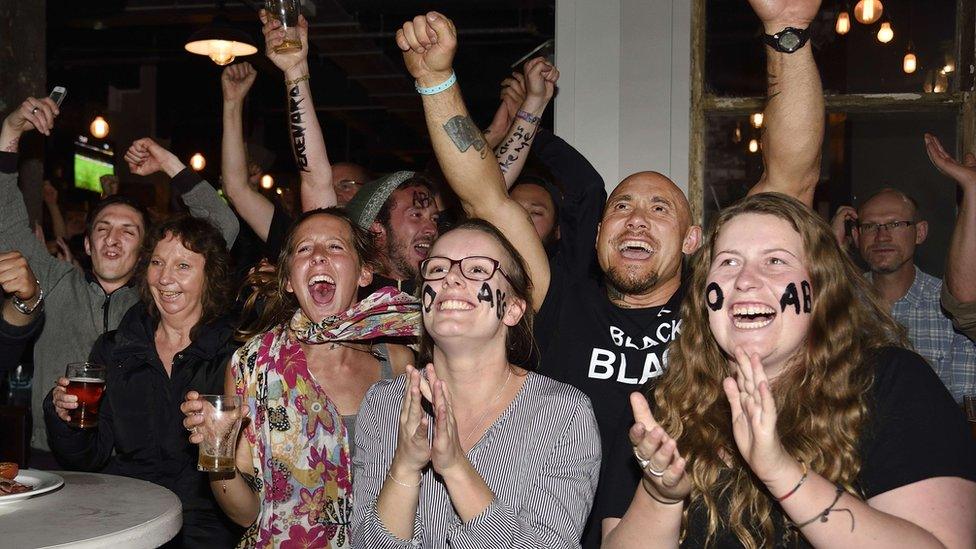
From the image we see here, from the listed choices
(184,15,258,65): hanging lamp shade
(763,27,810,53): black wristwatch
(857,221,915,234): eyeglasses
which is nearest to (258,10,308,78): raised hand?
(763,27,810,53): black wristwatch

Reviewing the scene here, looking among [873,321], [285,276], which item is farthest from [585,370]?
[285,276]

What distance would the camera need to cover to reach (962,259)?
144 inches

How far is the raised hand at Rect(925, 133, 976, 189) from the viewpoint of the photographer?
372cm

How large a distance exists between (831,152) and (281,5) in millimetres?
2584

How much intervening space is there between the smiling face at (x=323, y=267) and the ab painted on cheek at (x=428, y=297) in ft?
2.35

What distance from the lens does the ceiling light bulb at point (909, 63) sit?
4074 millimetres

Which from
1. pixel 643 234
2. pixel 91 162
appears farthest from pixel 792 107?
pixel 91 162

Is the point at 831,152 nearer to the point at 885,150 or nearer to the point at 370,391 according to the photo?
the point at 885,150

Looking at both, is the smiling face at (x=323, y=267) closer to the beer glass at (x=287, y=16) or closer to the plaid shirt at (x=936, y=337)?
the beer glass at (x=287, y=16)

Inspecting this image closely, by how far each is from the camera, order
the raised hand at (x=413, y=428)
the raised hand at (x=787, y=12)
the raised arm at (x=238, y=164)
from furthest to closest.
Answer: the raised arm at (x=238, y=164) < the raised hand at (x=787, y=12) < the raised hand at (x=413, y=428)

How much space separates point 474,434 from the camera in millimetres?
2203

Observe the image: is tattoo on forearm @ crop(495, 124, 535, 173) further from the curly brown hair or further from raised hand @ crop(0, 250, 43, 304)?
raised hand @ crop(0, 250, 43, 304)

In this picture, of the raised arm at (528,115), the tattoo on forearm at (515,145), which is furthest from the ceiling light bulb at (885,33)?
the tattoo on forearm at (515,145)

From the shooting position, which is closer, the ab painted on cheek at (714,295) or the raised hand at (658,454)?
the raised hand at (658,454)
